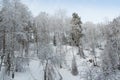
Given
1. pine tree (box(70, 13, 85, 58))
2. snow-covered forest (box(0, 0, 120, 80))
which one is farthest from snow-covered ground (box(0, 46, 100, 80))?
pine tree (box(70, 13, 85, 58))

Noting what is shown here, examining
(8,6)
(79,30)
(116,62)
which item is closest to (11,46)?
(8,6)

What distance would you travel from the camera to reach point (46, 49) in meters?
41.5

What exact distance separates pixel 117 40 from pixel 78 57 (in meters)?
11.9

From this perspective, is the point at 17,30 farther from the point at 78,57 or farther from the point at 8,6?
the point at 78,57

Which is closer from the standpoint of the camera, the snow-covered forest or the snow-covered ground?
the snow-covered forest

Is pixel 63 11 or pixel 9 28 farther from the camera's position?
pixel 63 11

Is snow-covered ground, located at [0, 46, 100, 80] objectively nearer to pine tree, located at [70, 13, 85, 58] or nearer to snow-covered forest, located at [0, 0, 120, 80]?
snow-covered forest, located at [0, 0, 120, 80]

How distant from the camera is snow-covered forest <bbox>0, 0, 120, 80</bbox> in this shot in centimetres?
3829

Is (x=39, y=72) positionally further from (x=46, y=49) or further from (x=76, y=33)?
(x=76, y=33)

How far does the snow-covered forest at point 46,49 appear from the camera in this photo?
38294mm

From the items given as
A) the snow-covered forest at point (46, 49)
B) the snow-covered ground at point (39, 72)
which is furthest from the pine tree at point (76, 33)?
the snow-covered ground at point (39, 72)

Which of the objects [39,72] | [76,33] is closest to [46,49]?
[39,72]

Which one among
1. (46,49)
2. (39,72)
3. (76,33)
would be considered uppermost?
(76,33)

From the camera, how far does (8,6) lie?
3866 centimetres
